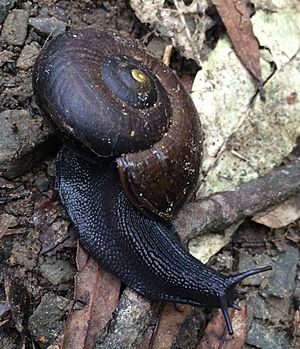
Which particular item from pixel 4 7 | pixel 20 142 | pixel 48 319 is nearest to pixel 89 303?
pixel 48 319

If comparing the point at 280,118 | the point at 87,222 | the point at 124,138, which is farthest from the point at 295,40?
the point at 87,222

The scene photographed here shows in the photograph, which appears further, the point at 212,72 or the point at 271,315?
the point at 212,72

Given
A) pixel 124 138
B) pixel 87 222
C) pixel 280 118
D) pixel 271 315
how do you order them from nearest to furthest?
pixel 124 138 → pixel 87 222 → pixel 271 315 → pixel 280 118

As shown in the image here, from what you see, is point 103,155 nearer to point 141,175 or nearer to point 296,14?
point 141,175

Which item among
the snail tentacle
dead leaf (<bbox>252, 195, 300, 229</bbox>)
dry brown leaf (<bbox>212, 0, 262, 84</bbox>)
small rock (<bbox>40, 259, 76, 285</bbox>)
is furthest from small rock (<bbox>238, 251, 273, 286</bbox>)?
dry brown leaf (<bbox>212, 0, 262, 84</bbox>)

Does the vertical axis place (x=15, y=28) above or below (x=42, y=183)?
above

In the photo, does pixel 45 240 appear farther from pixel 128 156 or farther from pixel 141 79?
pixel 141 79

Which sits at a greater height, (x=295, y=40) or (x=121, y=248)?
(x=295, y=40)

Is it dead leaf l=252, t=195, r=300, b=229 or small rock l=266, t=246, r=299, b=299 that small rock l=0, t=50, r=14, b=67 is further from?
small rock l=266, t=246, r=299, b=299
